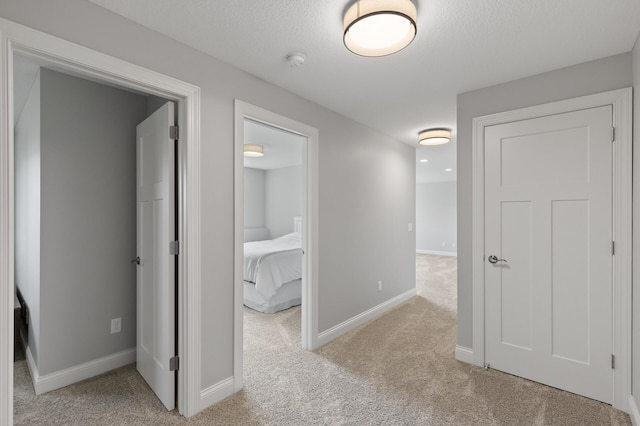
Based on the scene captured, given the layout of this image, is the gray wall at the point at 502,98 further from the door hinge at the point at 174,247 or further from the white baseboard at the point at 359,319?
the door hinge at the point at 174,247

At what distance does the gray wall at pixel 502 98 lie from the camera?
2.11m

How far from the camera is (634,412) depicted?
1.87 m

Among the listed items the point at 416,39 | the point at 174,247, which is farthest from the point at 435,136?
the point at 174,247

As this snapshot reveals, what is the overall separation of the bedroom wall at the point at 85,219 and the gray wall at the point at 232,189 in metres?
1.07

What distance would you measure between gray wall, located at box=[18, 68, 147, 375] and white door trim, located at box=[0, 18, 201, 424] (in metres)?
0.75

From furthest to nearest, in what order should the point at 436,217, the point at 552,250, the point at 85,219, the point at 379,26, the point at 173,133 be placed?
the point at 436,217 < the point at 85,219 < the point at 552,250 < the point at 173,133 < the point at 379,26

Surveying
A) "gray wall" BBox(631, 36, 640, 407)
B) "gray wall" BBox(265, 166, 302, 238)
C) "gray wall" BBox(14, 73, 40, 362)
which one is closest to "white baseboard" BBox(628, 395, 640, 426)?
"gray wall" BBox(631, 36, 640, 407)

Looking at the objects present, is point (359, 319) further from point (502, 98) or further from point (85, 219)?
point (85, 219)

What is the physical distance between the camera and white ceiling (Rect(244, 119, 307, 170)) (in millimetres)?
4251

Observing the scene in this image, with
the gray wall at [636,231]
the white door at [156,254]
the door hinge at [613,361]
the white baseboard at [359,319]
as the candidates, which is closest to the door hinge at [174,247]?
the white door at [156,254]

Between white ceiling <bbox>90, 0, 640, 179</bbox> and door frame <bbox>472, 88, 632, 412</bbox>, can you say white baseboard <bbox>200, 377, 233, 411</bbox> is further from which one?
door frame <bbox>472, 88, 632, 412</bbox>

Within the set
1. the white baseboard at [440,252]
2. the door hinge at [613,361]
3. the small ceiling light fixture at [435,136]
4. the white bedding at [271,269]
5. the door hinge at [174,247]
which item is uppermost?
the small ceiling light fixture at [435,136]

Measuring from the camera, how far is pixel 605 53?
205cm

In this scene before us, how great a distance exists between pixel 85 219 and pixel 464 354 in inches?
132
